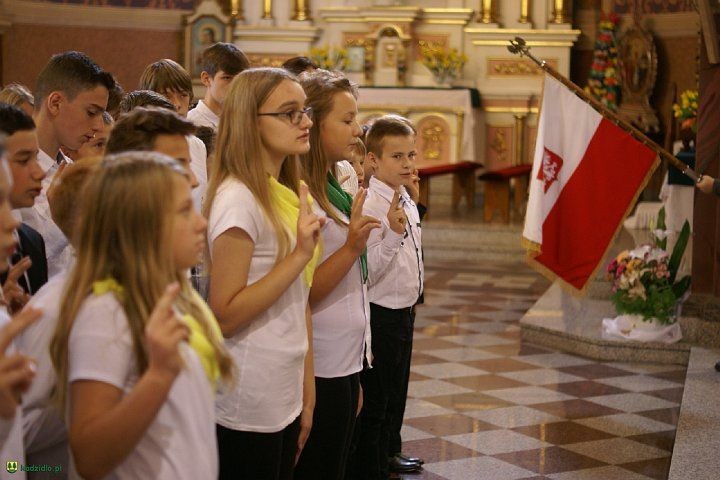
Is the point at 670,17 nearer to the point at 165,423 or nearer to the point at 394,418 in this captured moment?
the point at 394,418

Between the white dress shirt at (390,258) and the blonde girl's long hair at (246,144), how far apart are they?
1.23m

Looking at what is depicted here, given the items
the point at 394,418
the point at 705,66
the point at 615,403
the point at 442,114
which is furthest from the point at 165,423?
the point at 442,114

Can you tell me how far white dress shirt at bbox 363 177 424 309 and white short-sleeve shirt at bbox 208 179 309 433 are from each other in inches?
49.6

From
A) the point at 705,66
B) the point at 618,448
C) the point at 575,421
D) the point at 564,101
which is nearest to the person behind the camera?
the point at 618,448

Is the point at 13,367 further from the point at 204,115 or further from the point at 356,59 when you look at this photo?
the point at 356,59

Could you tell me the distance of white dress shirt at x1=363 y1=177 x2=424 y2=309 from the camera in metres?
3.84

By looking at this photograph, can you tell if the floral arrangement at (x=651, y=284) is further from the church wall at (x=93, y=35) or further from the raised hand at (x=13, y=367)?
the church wall at (x=93, y=35)

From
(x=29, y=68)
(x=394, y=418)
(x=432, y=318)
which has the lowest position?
(x=432, y=318)

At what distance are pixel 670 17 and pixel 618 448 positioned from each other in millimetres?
9419

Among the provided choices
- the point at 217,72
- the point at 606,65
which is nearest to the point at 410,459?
the point at 217,72

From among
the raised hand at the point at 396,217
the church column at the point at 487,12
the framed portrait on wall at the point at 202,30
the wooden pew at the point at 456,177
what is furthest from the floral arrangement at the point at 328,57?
the raised hand at the point at 396,217

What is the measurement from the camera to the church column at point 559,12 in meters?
13.4

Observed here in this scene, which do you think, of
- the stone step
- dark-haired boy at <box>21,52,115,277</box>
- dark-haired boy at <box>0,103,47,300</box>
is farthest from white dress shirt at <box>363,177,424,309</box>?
dark-haired boy at <box>0,103,47,300</box>

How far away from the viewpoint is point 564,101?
6152 millimetres
